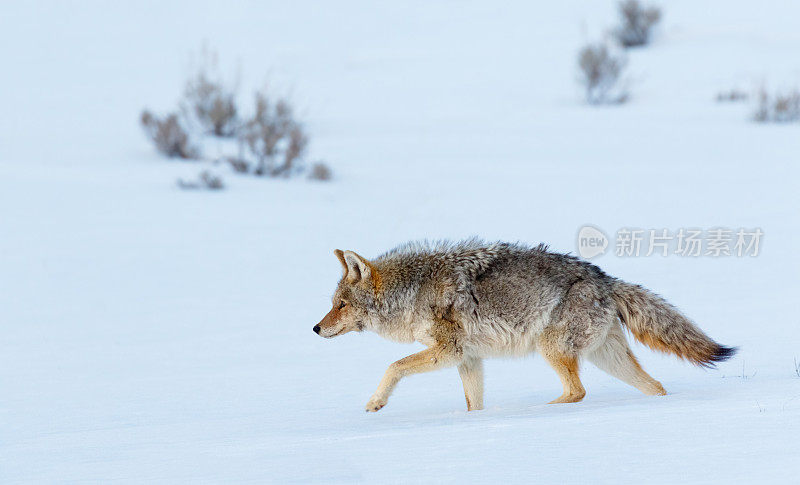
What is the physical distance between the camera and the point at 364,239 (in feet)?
45.0

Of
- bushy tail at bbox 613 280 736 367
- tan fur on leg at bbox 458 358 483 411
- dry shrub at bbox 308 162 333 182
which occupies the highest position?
bushy tail at bbox 613 280 736 367

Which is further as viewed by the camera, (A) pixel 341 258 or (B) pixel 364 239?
(B) pixel 364 239

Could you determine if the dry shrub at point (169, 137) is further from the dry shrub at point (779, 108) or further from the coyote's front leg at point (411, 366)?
the coyote's front leg at point (411, 366)

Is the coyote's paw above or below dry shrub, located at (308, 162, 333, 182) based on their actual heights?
above

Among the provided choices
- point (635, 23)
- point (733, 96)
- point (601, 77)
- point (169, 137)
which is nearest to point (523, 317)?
point (169, 137)

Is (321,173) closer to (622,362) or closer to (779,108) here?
(779,108)

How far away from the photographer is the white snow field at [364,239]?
183 inches

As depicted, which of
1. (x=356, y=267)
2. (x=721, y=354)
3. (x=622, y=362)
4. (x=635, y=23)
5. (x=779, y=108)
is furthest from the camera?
(x=635, y=23)

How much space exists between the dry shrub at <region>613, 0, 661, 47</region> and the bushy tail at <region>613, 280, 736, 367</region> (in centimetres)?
2243

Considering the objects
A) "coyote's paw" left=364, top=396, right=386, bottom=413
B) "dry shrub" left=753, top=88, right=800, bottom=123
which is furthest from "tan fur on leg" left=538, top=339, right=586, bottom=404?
"dry shrub" left=753, top=88, right=800, bottom=123

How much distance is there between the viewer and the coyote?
6328 millimetres

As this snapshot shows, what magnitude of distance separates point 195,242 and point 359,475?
32.5 feet

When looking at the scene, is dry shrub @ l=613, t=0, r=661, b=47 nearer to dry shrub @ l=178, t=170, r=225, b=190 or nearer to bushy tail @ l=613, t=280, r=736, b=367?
dry shrub @ l=178, t=170, r=225, b=190

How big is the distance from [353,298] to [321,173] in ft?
32.3
